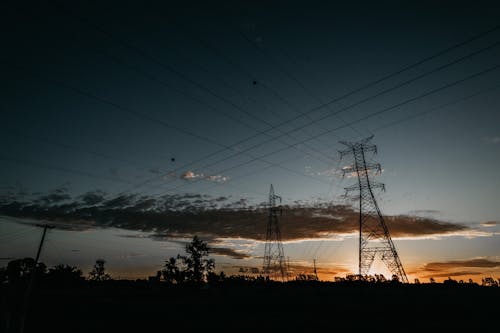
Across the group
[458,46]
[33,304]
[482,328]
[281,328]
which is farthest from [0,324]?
[482,328]

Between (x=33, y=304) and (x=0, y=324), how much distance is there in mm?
33761

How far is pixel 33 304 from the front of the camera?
55.0 m

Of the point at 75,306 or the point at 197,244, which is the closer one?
the point at 75,306

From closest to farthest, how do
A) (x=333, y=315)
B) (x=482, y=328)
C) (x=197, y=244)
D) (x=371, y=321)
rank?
(x=482, y=328) < (x=371, y=321) < (x=333, y=315) < (x=197, y=244)

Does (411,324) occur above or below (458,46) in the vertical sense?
below

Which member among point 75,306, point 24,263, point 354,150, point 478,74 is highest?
point 354,150

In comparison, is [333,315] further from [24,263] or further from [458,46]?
[24,263]

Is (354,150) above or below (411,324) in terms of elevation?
above

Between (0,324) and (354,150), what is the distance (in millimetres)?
44489

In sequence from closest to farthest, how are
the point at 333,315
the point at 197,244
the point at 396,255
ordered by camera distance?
the point at 333,315, the point at 396,255, the point at 197,244

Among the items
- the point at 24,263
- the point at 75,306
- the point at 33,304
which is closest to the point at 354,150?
the point at 24,263

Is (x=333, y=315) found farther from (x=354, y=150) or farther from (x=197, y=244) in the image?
(x=197, y=244)

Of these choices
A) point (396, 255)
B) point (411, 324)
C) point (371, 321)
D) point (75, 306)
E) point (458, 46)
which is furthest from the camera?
point (75, 306)

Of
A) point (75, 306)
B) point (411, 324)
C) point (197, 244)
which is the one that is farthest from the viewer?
point (197, 244)
